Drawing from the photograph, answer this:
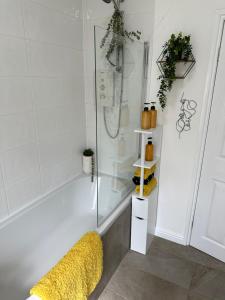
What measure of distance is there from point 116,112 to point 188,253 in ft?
4.98

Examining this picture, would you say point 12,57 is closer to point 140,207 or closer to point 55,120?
point 55,120

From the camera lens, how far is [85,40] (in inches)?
81.2

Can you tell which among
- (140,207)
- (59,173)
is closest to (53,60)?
(59,173)

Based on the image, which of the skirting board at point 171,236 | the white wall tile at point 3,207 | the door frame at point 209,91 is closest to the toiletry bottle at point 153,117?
the door frame at point 209,91

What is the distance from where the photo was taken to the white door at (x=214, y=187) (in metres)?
1.63

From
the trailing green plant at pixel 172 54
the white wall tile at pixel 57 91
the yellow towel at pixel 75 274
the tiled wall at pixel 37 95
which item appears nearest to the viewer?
the yellow towel at pixel 75 274

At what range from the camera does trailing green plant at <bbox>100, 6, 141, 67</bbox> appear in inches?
59.5

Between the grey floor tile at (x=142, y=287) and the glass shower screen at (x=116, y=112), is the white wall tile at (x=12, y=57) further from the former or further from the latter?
the grey floor tile at (x=142, y=287)

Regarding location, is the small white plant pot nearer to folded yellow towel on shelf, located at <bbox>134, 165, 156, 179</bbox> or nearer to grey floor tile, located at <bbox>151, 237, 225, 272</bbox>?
folded yellow towel on shelf, located at <bbox>134, 165, 156, 179</bbox>

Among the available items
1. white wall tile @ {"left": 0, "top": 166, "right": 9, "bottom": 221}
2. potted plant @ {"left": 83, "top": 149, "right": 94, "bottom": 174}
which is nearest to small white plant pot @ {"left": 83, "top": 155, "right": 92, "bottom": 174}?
potted plant @ {"left": 83, "top": 149, "right": 94, "bottom": 174}

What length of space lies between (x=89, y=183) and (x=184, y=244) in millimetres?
1151

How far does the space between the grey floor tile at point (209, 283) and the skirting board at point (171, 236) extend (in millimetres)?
293

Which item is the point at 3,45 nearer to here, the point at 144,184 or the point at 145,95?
the point at 145,95

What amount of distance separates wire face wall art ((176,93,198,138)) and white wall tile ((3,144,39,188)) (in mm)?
1248
